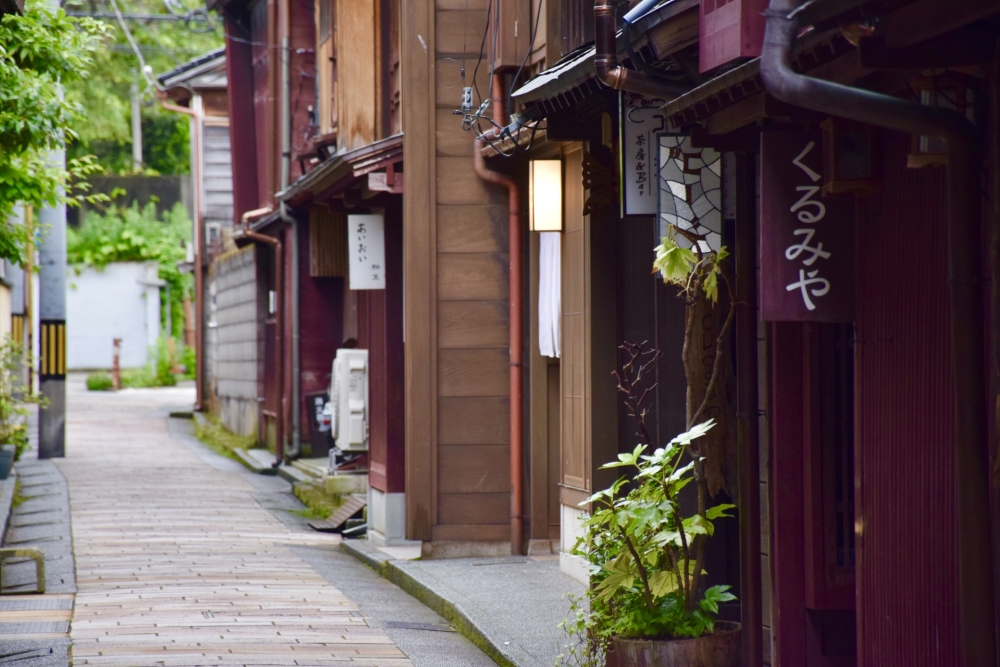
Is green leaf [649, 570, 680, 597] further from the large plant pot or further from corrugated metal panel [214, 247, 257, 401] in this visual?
corrugated metal panel [214, 247, 257, 401]

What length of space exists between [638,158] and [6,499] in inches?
431

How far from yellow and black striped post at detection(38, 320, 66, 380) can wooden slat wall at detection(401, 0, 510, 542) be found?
11.6m

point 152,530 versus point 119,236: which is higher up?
point 119,236

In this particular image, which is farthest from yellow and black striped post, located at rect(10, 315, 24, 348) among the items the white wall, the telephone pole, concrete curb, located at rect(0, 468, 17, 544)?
the white wall

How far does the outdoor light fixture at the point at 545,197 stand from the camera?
12648 millimetres

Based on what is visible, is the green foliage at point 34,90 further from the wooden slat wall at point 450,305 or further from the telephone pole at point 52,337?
the telephone pole at point 52,337

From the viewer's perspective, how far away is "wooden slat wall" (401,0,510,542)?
13977 millimetres

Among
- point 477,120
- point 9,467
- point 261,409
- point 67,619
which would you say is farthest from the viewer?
point 261,409

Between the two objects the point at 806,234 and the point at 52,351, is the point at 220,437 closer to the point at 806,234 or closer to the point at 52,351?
the point at 52,351

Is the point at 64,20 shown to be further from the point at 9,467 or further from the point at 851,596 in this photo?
the point at 851,596

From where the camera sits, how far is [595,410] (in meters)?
11.9

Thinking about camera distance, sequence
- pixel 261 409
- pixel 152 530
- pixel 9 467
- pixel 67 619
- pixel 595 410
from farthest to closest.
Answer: pixel 261 409
pixel 9 467
pixel 152 530
pixel 595 410
pixel 67 619

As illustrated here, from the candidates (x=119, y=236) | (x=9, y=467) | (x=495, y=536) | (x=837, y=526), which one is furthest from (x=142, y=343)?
(x=837, y=526)

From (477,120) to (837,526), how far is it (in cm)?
681
